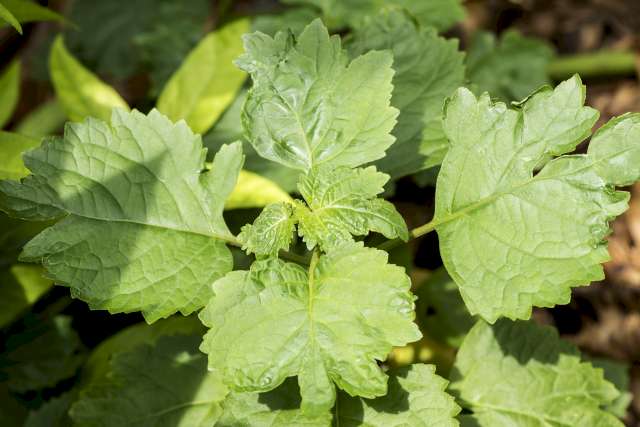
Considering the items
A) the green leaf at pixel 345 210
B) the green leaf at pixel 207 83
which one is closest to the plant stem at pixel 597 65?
the green leaf at pixel 207 83

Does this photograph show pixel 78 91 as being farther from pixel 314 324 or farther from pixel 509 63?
pixel 509 63

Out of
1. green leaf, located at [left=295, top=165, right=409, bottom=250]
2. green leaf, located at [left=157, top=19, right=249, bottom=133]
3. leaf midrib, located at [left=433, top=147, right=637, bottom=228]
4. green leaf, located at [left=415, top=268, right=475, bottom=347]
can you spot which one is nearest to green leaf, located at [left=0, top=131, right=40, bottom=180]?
green leaf, located at [left=157, top=19, right=249, bottom=133]

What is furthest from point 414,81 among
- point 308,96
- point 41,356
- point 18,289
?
point 41,356

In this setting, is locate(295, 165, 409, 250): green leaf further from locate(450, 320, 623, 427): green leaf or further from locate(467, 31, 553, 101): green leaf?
locate(467, 31, 553, 101): green leaf

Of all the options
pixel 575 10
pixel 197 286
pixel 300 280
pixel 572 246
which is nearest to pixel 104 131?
pixel 197 286

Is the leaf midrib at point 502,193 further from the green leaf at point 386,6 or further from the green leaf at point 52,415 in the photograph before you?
the green leaf at point 52,415
